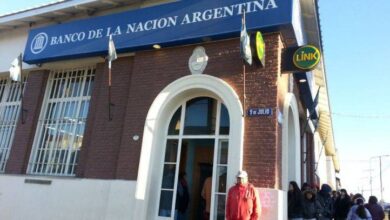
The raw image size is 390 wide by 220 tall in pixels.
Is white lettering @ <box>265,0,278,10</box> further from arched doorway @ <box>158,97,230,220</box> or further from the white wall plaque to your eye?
arched doorway @ <box>158,97,230,220</box>

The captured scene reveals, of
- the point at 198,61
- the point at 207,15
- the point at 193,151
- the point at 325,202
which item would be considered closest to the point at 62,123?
the point at 193,151

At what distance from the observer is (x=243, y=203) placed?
6016 millimetres

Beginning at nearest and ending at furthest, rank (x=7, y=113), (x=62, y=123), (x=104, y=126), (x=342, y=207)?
1. (x=104, y=126)
2. (x=62, y=123)
3. (x=342, y=207)
4. (x=7, y=113)

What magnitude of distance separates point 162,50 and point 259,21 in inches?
98.5

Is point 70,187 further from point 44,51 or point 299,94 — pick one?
point 299,94

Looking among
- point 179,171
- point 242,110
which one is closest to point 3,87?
point 179,171

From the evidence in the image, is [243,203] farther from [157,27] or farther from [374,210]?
[374,210]

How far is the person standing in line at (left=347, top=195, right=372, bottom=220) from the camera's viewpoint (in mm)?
9234

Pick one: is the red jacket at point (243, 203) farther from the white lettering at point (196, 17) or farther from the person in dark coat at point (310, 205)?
the white lettering at point (196, 17)

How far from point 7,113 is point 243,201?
8588 millimetres

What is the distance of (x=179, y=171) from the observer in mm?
8188

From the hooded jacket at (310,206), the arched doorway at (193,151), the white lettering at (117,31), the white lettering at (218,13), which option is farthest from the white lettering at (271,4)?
the hooded jacket at (310,206)

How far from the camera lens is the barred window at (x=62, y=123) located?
30.5ft

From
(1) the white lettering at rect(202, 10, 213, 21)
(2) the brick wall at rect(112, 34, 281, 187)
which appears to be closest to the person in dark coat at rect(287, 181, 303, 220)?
(2) the brick wall at rect(112, 34, 281, 187)
